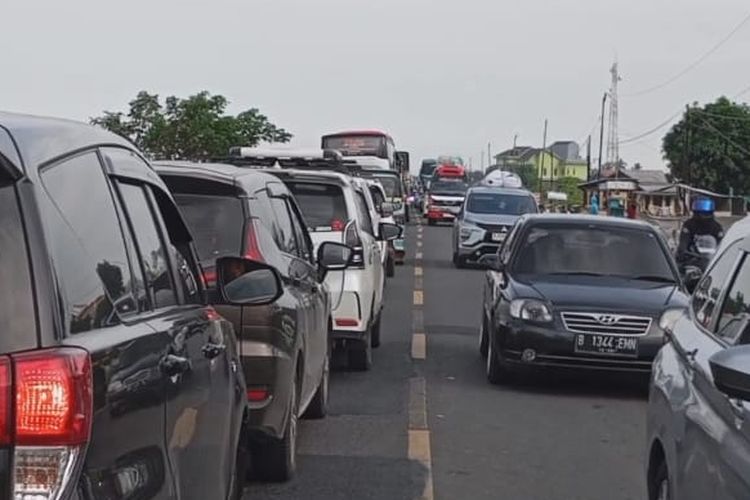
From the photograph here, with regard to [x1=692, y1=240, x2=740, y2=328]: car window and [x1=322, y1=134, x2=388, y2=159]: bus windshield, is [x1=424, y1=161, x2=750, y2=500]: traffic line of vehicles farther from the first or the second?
[x1=322, y1=134, x2=388, y2=159]: bus windshield

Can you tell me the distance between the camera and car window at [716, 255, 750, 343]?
5086mm

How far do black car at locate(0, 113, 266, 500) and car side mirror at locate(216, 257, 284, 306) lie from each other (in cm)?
63

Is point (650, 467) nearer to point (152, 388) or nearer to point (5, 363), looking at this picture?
point (152, 388)

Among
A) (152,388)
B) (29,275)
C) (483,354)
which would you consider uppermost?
(29,275)

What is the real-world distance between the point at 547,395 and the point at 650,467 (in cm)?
541

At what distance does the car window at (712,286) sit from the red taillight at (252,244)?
2.56 m

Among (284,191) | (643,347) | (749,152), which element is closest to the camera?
(284,191)

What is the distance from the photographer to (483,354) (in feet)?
44.8

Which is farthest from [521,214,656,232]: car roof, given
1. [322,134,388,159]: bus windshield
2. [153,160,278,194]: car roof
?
[322,134,388,159]: bus windshield

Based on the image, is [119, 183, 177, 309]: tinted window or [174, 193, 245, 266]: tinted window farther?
[174, 193, 245, 266]: tinted window

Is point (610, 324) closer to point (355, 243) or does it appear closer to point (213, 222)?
point (355, 243)

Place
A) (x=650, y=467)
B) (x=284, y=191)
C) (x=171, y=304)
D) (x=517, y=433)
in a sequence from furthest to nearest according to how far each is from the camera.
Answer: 1. (x=517, y=433)
2. (x=284, y=191)
3. (x=650, y=467)
4. (x=171, y=304)

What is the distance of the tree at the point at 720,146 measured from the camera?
74.6m

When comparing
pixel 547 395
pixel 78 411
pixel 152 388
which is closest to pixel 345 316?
pixel 547 395
